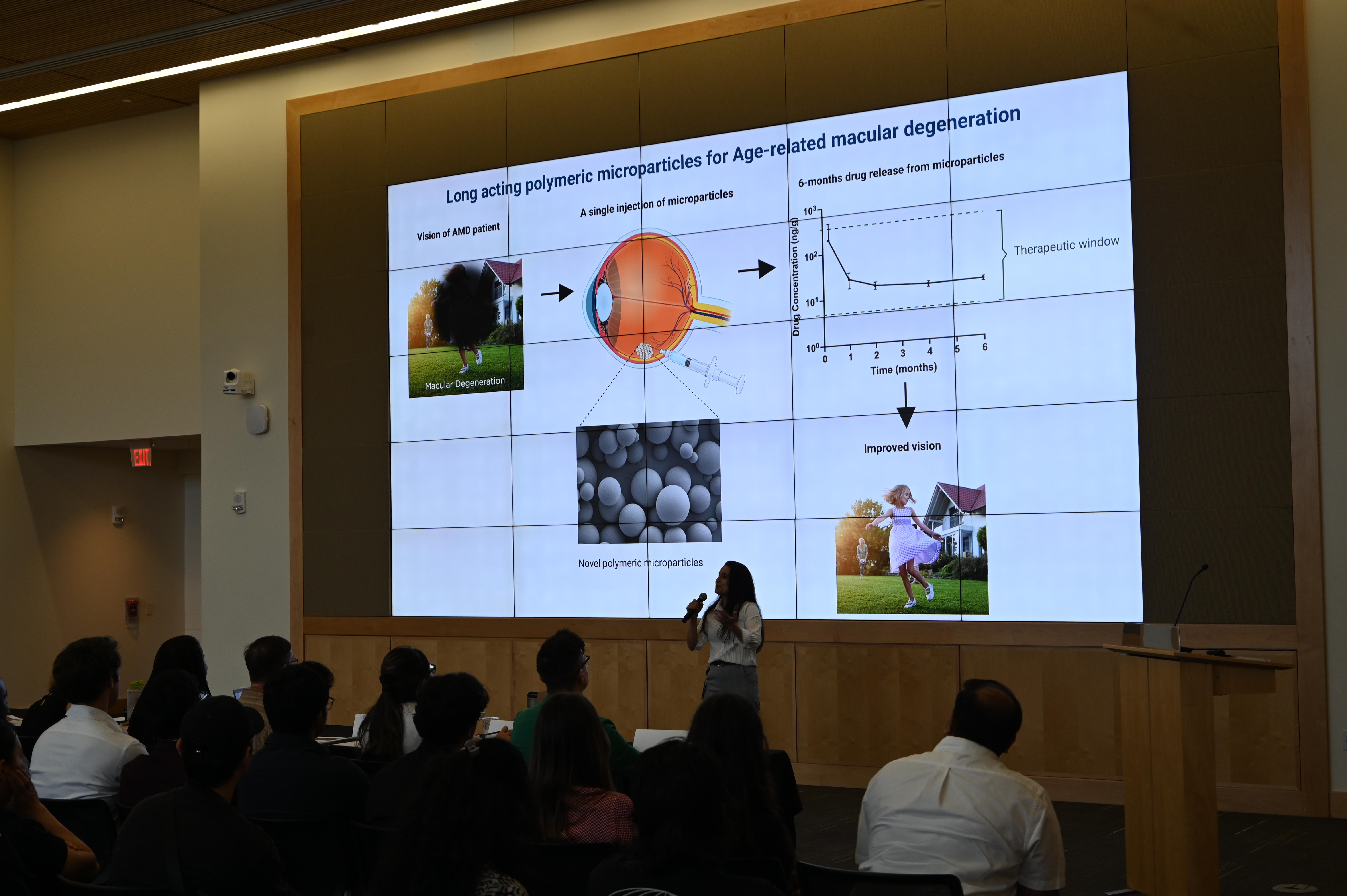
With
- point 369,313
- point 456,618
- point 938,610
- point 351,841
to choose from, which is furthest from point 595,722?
point 369,313

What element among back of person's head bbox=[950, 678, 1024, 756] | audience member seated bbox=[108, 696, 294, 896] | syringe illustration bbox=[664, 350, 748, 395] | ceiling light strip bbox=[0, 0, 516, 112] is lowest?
audience member seated bbox=[108, 696, 294, 896]

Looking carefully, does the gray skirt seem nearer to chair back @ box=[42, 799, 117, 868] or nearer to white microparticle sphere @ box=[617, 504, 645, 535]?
white microparticle sphere @ box=[617, 504, 645, 535]

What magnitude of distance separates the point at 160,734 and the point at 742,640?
3399 mm

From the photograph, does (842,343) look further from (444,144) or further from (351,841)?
(351,841)

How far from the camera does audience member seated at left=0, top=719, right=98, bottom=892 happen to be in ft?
8.84

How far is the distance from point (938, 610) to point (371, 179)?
5306mm

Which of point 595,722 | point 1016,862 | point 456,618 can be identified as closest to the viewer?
point 1016,862

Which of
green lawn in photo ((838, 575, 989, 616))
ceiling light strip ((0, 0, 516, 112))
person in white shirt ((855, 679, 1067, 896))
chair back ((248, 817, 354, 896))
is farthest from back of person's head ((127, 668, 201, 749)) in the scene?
ceiling light strip ((0, 0, 516, 112))

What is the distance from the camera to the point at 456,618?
27.7 ft

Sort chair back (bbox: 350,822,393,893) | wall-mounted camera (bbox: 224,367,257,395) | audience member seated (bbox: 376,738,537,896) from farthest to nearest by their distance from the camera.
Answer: wall-mounted camera (bbox: 224,367,257,395) → chair back (bbox: 350,822,393,893) → audience member seated (bbox: 376,738,537,896)

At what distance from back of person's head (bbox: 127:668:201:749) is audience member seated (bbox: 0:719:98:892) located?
3.04 ft

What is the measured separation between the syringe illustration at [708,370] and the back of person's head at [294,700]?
4.44 metres

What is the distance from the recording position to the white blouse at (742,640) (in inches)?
258

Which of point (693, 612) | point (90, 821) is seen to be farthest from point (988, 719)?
point (693, 612)
